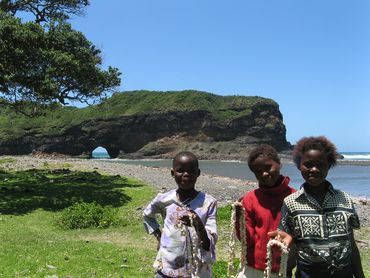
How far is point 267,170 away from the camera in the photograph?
4.08 meters

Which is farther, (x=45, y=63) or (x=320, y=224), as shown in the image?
(x=45, y=63)

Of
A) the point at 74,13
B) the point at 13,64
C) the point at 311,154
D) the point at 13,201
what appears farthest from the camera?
the point at 74,13

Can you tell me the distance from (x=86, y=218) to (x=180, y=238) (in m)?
9.14

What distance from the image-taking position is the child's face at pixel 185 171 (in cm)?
401

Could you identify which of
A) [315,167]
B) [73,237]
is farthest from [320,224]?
[73,237]

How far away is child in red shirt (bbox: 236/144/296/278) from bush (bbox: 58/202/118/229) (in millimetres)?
9043

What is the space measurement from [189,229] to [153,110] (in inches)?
4808

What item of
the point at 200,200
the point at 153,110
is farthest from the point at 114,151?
the point at 200,200

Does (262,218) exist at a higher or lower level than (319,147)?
lower

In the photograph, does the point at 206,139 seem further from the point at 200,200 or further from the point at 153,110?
the point at 200,200

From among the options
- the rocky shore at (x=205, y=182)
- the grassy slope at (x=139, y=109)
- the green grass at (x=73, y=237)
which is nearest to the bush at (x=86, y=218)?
the green grass at (x=73, y=237)

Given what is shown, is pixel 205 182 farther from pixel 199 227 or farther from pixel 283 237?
pixel 283 237

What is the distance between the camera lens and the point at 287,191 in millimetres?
4047

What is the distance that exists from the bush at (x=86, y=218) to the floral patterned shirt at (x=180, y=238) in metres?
8.81
